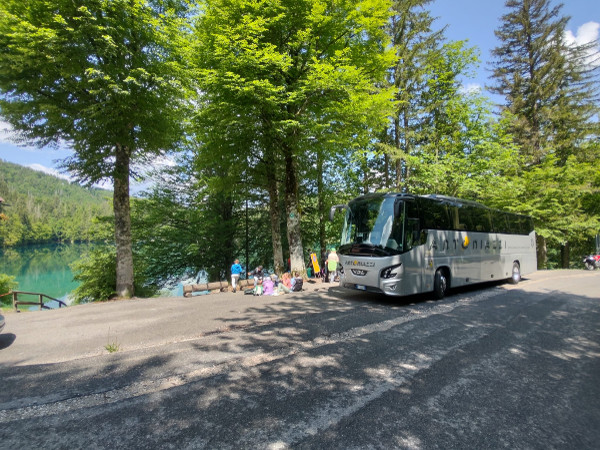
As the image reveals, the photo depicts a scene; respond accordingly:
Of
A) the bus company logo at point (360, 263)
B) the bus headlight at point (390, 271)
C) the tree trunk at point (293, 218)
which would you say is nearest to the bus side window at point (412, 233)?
the bus headlight at point (390, 271)

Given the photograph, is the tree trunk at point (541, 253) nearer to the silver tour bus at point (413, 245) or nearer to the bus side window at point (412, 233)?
the silver tour bus at point (413, 245)

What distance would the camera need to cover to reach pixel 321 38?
11.8 meters

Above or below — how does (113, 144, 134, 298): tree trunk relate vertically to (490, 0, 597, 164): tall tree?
below

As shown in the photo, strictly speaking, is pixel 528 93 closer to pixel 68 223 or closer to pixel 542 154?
pixel 542 154

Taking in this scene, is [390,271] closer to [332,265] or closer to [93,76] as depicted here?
[332,265]

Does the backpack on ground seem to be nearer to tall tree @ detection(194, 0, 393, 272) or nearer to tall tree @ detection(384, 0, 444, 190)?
tall tree @ detection(194, 0, 393, 272)

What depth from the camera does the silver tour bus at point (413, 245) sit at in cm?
859

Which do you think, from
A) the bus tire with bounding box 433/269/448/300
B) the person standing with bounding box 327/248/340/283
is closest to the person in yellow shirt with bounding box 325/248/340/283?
the person standing with bounding box 327/248/340/283

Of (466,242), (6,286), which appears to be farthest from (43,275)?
(466,242)

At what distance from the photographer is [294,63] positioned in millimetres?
11695

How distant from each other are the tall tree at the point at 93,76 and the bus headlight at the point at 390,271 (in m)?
8.75

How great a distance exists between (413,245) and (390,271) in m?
1.08

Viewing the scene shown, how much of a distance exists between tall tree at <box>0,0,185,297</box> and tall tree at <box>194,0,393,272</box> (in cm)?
155

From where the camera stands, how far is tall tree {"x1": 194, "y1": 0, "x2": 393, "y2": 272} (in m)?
10.0
